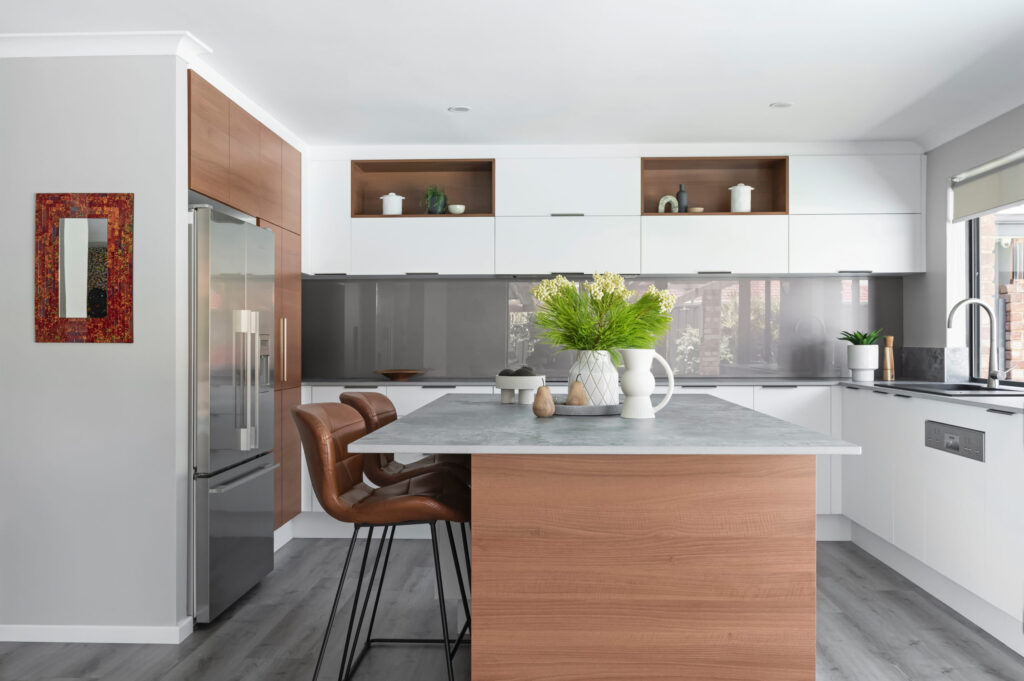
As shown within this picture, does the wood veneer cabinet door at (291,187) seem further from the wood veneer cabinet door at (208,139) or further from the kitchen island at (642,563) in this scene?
the kitchen island at (642,563)

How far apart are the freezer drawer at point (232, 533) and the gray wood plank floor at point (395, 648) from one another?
0.11 meters

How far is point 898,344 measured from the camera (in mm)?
5441

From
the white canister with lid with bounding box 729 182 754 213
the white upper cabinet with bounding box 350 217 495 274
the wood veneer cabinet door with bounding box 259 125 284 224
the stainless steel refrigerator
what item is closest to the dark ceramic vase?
the white upper cabinet with bounding box 350 217 495 274

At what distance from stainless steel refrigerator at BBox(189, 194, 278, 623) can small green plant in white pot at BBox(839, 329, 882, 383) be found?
369 centimetres

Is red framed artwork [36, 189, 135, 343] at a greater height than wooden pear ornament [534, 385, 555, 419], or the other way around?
red framed artwork [36, 189, 135, 343]

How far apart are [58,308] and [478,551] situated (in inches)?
89.3

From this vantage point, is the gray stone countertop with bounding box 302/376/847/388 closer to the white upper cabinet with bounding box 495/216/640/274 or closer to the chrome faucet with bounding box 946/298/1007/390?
the white upper cabinet with bounding box 495/216/640/274

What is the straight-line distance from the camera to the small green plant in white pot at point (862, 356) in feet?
16.3

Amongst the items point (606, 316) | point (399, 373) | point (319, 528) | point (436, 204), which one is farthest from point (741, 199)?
point (319, 528)

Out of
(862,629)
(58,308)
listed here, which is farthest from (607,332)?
(58,308)

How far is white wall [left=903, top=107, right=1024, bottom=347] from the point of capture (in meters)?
4.40

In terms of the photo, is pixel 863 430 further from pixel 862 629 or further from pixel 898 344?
pixel 862 629

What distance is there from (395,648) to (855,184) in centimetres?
413

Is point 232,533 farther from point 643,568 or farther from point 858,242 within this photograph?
point 858,242
